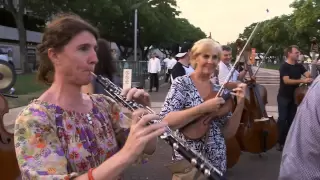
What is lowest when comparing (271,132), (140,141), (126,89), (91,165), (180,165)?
(271,132)

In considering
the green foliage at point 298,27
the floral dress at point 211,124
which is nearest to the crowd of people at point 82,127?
the floral dress at point 211,124

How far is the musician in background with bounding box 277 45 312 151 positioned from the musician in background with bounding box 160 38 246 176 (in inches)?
173

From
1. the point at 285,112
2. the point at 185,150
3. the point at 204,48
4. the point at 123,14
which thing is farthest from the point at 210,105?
the point at 123,14

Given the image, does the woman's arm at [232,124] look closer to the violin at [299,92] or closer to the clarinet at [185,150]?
the clarinet at [185,150]

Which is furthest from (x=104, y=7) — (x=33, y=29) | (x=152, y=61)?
(x=33, y=29)

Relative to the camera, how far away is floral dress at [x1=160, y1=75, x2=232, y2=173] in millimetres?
3029

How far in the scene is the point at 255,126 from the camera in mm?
6535

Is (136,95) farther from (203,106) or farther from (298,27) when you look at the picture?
(298,27)

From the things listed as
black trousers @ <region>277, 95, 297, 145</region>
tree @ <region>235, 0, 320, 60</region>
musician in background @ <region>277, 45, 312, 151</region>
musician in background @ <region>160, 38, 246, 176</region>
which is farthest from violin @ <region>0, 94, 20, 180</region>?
tree @ <region>235, 0, 320, 60</region>

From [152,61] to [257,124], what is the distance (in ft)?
38.0

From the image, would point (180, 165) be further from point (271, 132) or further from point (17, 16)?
point (17, 16)

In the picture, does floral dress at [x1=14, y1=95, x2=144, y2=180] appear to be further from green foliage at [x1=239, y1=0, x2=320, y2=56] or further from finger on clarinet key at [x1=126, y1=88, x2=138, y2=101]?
green foliage at [x1=239, y1=0, x2=320, y2=56]

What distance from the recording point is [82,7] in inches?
1198

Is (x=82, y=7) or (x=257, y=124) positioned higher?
(x=82, y=7)
